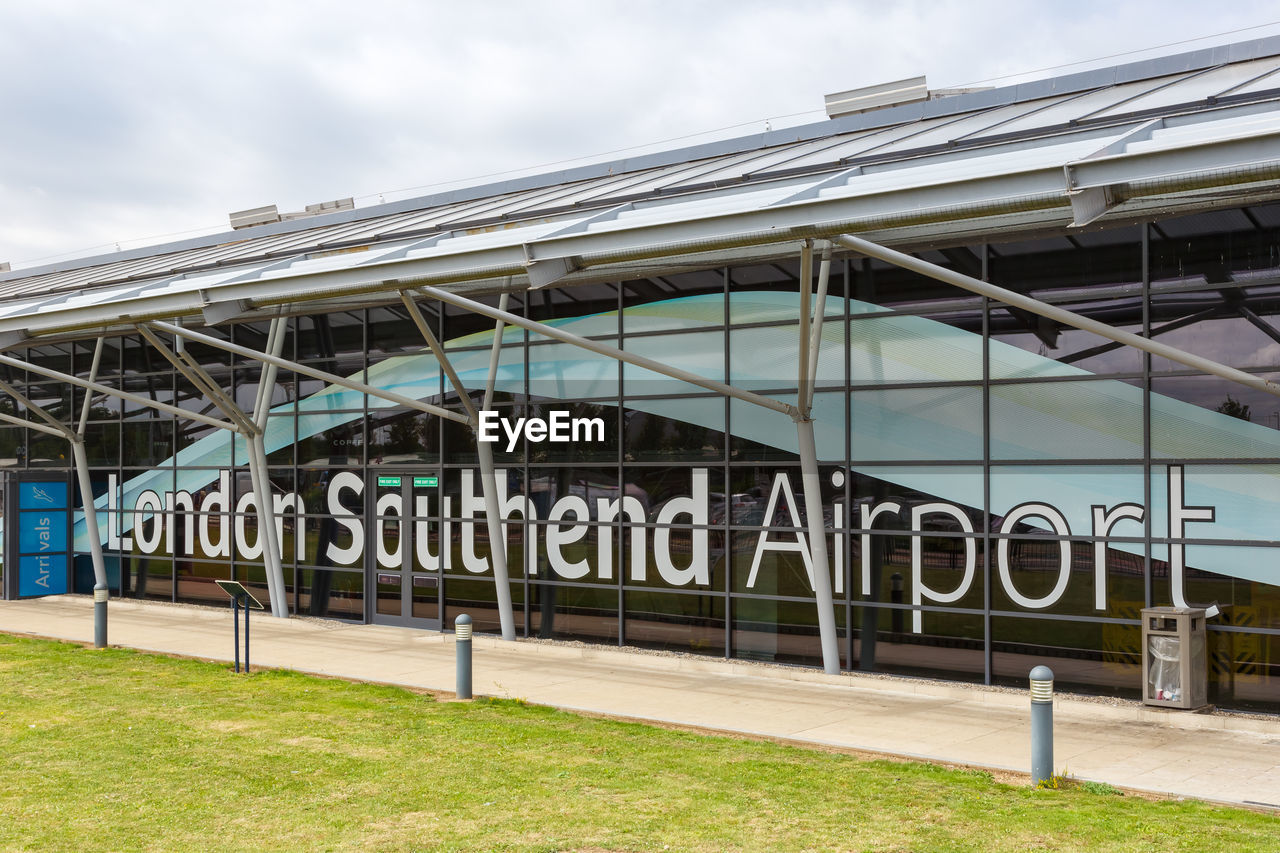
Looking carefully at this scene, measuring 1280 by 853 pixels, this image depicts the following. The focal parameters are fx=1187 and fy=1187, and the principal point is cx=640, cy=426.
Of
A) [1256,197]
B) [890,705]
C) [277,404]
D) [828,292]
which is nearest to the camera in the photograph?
[1256,197]

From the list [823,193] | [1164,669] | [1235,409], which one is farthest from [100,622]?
[1235,409]

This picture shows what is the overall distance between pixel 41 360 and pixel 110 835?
20191mm

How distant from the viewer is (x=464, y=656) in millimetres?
12656

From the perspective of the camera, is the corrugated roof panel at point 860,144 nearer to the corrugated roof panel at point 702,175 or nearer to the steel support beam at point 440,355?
the corrugated roof panel at point 702,175

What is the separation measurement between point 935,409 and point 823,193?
171 inches

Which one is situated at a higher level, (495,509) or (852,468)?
(852,468)

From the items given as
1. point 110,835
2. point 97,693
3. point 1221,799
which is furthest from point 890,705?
point 97,693

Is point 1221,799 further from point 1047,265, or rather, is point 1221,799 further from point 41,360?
point 41,360

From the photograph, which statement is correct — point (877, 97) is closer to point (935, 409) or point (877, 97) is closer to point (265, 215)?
point (935, 409)

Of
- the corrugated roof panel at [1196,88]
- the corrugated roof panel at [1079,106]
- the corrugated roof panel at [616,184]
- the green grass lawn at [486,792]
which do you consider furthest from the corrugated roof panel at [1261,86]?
the corrugated roof panel at [616,184]

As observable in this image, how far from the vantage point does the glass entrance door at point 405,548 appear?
1914 cm

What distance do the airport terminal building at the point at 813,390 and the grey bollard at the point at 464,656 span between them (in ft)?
11.8

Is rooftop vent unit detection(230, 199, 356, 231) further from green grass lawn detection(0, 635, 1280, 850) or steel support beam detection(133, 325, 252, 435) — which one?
green grass lawn detection(0, 635, 1280, 850)

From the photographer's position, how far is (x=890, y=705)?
1264 cm
